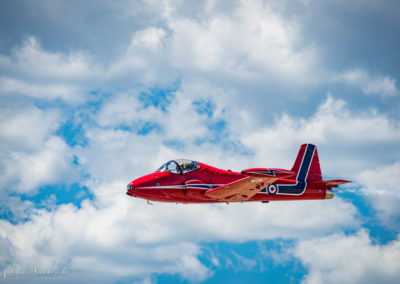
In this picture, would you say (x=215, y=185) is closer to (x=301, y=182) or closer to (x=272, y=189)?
(x=272, y=189)

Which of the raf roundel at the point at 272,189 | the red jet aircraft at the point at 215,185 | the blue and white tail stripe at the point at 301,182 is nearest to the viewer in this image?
the red jet aircraft at the point at 215,185

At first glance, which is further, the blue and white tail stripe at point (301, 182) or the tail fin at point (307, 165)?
the tail fin at point (307, 165)

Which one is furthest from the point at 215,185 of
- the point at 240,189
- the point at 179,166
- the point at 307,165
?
the point at 307,165

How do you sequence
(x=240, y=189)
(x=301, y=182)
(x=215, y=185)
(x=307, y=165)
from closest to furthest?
1. (x=240, y=189)
2. (x=215, y=185)
3. (x=301, y=182)
4. (x=307, y=165)

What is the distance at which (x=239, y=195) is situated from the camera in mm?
41312

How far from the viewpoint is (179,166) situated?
3994 centimetres

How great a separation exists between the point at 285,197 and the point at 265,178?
24.4ft

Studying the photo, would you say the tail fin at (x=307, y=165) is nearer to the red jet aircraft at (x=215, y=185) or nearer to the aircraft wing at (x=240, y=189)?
the red jet aircraft at (x=215, y=185)

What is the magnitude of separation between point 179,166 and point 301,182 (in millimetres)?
13333

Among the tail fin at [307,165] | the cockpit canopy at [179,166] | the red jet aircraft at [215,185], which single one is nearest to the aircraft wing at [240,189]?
the red jet aircraft at [215,185]

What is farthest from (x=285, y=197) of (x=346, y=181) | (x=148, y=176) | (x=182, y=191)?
(x=148, y=176)

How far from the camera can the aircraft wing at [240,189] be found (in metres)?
38.7

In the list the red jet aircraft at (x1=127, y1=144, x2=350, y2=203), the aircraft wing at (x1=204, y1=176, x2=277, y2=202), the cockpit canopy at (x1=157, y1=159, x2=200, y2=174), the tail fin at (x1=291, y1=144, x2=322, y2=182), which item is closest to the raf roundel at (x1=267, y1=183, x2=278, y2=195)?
the red jet aircraft at (x1=127, y1=144, x2=350, y2=203)

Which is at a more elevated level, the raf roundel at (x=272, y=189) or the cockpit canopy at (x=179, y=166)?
the cockpit canopy at (x=179, y=166)
